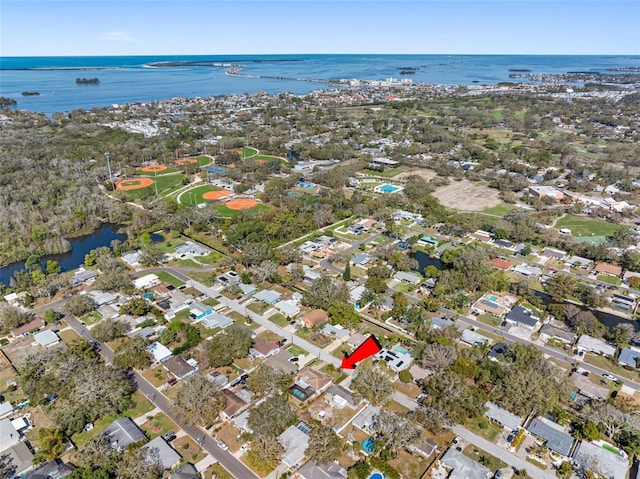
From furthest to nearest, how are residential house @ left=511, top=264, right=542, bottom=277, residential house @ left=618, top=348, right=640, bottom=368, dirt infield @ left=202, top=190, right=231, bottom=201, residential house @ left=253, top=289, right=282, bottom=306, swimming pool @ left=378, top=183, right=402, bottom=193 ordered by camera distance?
swimming pool @ left=378, top=183, right=402, bottom=193, dirt infield @ left=202, top=190, right=231, bottom=201, residential house @ left=511, top=264, right=542, bottom=277, residential house @ left=253, top=289, right=282, bottom=306, residential house @ left=618, top=348, right=640, bottom=368

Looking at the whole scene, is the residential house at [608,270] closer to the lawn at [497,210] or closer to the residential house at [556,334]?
the residential house at [556,334]

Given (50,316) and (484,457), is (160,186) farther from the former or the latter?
(484,457)

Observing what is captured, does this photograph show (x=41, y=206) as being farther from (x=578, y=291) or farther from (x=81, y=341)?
(x=578, y=291)

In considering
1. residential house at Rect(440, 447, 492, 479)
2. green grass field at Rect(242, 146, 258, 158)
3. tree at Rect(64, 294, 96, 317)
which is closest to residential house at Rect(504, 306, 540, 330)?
residential house at Rect(440, 447, 492, 479)

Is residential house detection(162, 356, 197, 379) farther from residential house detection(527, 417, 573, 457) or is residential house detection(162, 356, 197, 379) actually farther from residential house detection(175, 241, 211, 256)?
residential house detection(527, 417, 573, 457)

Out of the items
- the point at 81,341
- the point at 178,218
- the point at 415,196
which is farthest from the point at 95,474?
the point at 415,196

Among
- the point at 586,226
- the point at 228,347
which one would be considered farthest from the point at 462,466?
the point at 586,226

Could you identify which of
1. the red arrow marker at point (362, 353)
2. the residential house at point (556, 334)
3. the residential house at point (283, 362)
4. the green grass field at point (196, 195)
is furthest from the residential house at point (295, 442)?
the green grass field at point (196, 195)
